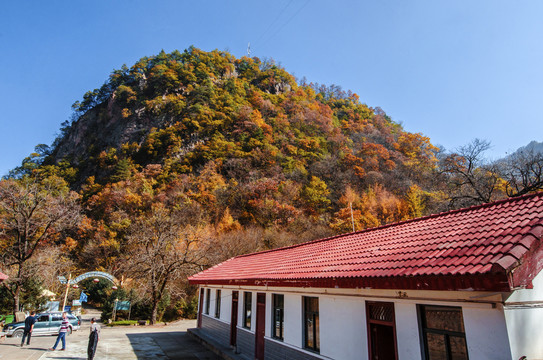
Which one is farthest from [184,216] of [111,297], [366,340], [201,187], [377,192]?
[366,340]

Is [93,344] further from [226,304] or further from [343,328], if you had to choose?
[343,328]

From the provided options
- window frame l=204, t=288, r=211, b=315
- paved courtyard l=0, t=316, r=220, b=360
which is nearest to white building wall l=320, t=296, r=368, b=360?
paved courtyard l=0, t=316, r=220, b=360

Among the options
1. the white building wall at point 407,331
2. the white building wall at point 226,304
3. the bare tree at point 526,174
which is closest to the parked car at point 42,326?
the white building wall at point 226,304

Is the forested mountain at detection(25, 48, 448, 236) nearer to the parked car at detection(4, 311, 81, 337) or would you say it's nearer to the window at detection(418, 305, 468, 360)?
the parked car at detection(4, 311, 81, 337)

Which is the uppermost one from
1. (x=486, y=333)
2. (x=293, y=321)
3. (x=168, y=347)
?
(x=486, y=333)

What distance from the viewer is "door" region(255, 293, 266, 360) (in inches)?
399

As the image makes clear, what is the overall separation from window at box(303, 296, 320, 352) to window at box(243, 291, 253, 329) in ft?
12.6

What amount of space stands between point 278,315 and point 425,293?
560cm

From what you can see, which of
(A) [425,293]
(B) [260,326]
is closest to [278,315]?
(B) [260,326]

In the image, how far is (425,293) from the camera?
15.9 ft

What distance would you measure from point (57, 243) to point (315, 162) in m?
39.3

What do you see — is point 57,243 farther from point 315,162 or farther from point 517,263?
point 517,263

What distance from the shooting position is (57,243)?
41.6m

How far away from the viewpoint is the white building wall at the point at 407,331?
16.1 ft
